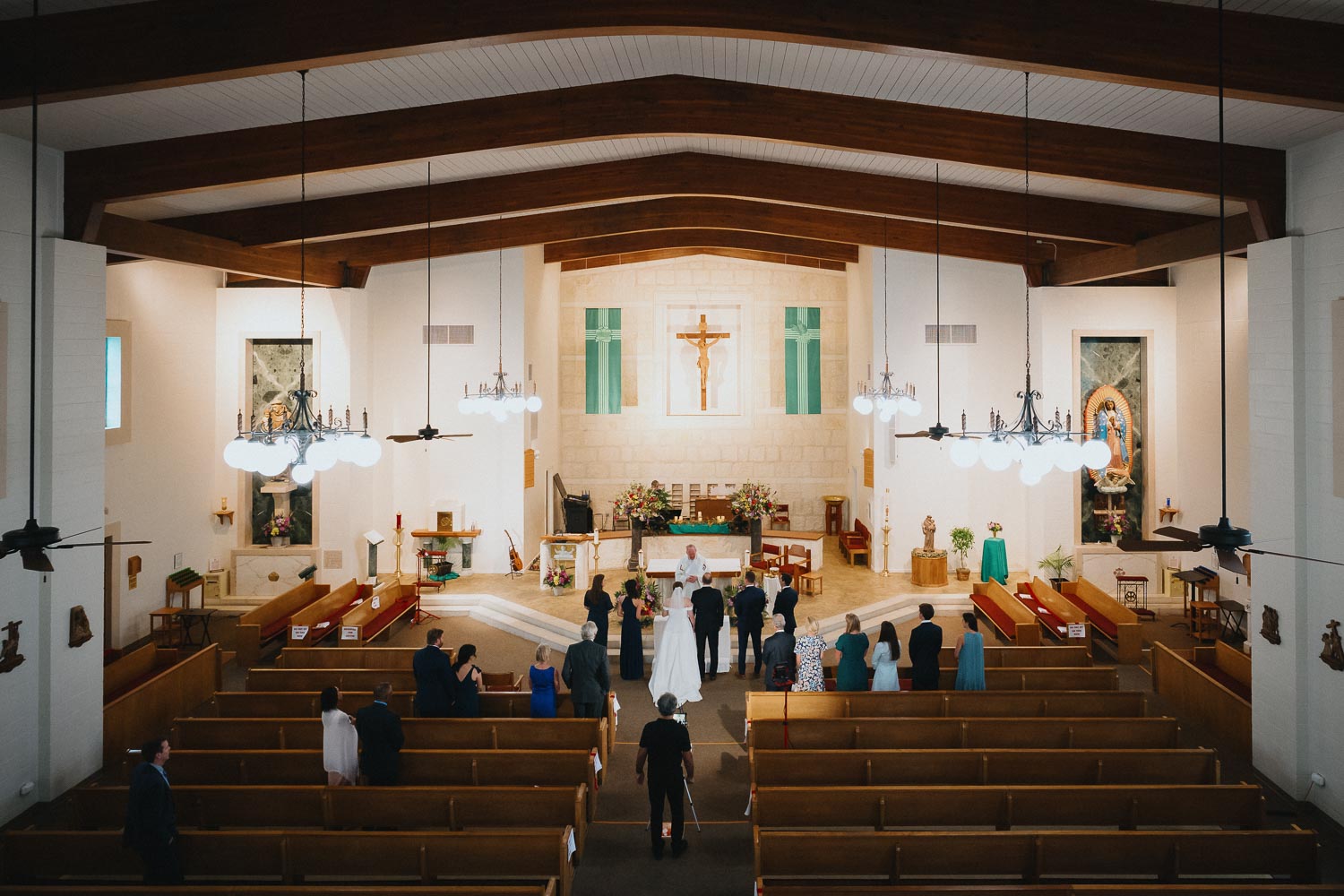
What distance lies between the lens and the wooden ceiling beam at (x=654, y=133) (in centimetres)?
826

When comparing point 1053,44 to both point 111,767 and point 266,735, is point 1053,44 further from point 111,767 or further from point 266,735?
point 111,767

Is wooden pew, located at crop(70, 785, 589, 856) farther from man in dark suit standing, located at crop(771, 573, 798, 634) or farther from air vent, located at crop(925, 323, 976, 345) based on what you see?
air vent, located at crop(925, 323, 976, 345)

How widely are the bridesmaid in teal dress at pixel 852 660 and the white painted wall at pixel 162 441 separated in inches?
369

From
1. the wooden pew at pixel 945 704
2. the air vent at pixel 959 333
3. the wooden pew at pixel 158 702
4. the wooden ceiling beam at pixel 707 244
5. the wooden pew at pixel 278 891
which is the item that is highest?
the wooden ceiling beam at pixel 707 244

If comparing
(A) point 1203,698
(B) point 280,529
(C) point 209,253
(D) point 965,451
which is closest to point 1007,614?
(A) point 1203,698

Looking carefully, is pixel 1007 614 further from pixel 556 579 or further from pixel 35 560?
pixel 35 560

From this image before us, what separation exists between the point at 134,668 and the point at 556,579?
243 inches

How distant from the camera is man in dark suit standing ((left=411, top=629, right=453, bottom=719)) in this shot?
755 cm

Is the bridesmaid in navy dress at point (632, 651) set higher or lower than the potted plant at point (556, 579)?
lower

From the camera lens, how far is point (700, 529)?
16.4 meters

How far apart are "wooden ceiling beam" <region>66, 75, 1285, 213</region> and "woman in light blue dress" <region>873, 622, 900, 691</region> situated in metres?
4.44

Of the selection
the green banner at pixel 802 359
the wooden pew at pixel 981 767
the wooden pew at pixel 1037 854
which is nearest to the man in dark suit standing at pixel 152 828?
the wooden pew at pixel 1037 854

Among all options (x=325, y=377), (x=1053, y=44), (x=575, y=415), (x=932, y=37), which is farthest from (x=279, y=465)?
(x=575, y=415)

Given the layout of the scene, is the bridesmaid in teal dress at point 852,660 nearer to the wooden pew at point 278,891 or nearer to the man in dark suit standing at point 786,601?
the man in dark suit standing at point 786,601
